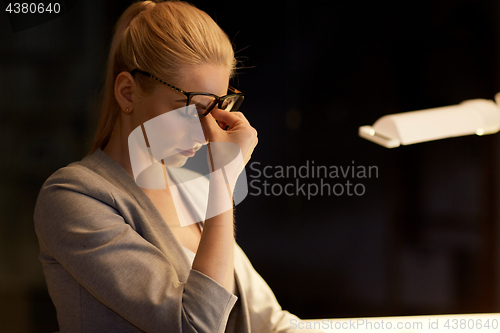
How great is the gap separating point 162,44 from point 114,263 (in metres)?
0.39

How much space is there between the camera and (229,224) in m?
0.68

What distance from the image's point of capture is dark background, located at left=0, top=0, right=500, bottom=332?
1.05 metres

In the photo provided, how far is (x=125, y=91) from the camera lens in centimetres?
77

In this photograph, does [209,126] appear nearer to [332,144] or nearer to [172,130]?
[172,130]

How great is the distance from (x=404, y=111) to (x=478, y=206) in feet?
1.35

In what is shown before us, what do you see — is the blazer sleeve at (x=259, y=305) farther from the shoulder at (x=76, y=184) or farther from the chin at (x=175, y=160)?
the shoulder at (x=76, y=184)

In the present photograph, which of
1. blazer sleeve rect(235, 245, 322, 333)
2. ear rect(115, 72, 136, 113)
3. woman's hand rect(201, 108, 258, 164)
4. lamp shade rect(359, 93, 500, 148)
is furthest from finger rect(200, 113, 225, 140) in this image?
lamp shade rect(359, 93, 500, 148)

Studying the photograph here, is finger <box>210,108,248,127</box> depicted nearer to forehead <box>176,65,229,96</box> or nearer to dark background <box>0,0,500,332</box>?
forehead <box>176,65,229,96</box>

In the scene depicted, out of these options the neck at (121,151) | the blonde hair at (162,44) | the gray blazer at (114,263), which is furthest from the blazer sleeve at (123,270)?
the blonde hair at (162,44)

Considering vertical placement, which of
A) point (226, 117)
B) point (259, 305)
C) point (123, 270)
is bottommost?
point (259, 305)

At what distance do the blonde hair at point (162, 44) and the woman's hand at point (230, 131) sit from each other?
97 millimetres

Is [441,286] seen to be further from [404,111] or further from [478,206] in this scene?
[404,111]

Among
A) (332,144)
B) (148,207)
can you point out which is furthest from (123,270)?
(332,144)

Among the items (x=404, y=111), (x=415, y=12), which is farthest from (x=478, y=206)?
(x=415, y=12)
